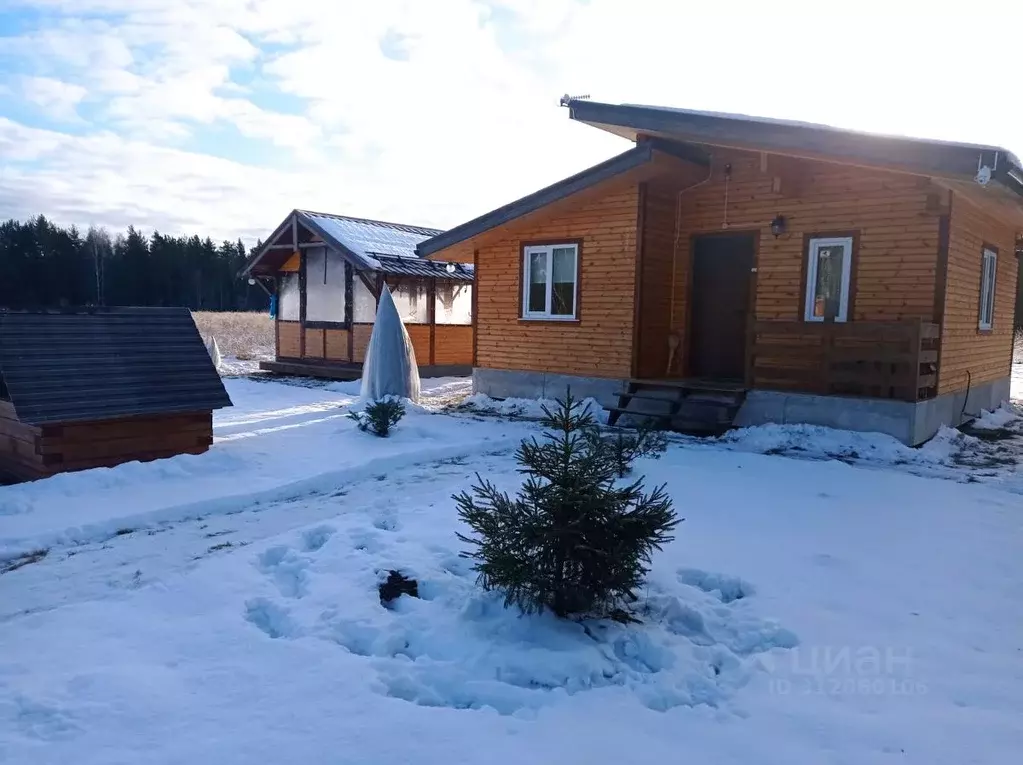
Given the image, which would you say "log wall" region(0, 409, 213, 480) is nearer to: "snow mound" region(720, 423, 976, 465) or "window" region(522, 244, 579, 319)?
"window" region(522, 244, 579, 319)

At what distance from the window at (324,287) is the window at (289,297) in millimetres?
648

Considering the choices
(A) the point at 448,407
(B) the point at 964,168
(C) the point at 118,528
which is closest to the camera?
(C) the point at 118,528

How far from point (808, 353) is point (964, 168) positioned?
2.93 meters

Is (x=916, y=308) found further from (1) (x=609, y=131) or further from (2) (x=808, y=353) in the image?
(1) (x=609, y=131)

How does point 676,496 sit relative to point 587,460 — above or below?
below

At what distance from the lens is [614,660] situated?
3500 millimetres

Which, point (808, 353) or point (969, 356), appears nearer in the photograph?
point (808, 353)

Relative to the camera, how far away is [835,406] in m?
9.28

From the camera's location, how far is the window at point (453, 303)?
1833 centimetres

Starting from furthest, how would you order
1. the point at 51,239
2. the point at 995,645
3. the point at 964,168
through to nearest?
the point at 51,239 < the point at 964,168 < the point at 995,645

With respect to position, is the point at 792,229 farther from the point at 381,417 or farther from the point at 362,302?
the point at 362,302

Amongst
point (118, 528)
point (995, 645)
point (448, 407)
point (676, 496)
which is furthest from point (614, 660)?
point (448, 407)

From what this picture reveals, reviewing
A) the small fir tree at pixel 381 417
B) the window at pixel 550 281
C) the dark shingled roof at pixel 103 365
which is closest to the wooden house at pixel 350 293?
the window at pixel 550 281

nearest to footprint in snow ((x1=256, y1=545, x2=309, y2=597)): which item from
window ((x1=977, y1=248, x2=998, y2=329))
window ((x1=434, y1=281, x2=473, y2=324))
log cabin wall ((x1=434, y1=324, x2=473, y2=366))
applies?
window ((x1=977, y1=248, x2=998, y2=329))
